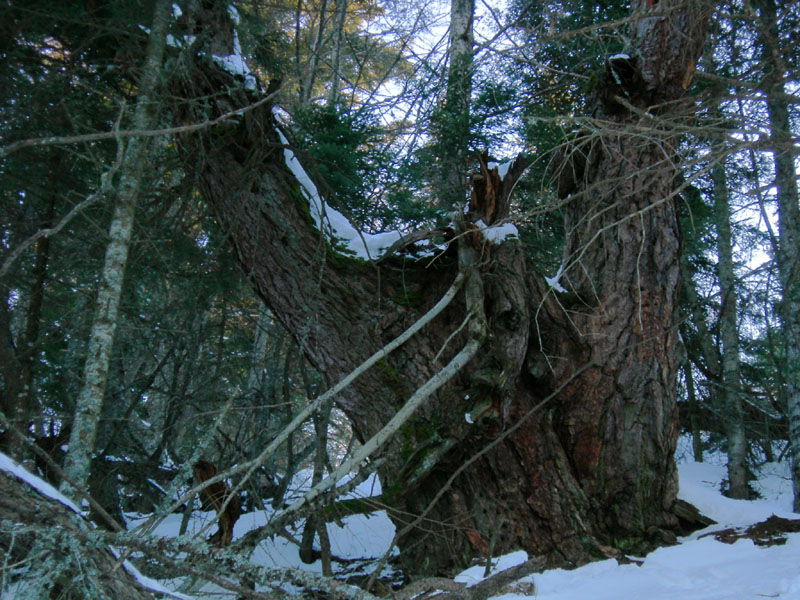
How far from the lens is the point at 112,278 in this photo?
3.42m

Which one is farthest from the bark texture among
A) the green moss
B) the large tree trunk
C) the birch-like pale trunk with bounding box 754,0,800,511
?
the birch-like pale trunk with bounding box 754,0,800,511

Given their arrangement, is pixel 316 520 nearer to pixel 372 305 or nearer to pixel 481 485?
pixel 481 485

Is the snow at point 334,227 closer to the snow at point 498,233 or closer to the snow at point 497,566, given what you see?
the snow at point 498,233

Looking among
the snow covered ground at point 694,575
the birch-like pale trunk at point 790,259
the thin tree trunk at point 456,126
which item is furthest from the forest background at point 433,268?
the thin tree trunk at point 456,126

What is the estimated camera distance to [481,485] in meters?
3.59

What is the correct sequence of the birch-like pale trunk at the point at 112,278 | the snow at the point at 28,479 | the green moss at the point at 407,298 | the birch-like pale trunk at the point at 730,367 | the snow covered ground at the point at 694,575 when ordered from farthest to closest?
the birch-like pale trunk at the point at 730,367 < the green moss at the point at 407,298 < the birch-like pale trunk at the point at 112,278 < the snow covered ground at the point at 694,575 < the snow at the point at 28,479

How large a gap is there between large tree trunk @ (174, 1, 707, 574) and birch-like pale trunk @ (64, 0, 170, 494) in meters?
0.32

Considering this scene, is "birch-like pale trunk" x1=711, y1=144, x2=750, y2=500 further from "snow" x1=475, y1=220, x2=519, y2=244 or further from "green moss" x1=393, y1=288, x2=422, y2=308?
"green moss" x1=393, y1=288, x2=422, y2=308

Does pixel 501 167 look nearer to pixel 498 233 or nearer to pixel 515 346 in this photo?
pixel 498 233

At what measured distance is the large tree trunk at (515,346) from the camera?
3471 mm

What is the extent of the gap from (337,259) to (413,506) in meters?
1.77

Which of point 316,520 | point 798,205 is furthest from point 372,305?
point 798,205

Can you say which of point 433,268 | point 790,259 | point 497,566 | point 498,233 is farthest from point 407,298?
point 790,259

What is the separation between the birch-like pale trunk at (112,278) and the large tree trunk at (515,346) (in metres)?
0.32
